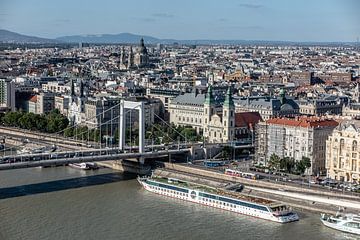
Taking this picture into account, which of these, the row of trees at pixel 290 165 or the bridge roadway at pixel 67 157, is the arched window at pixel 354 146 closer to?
the row of trees at pixel 290 165

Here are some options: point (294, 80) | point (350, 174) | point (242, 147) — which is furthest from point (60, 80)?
point (350, 174)

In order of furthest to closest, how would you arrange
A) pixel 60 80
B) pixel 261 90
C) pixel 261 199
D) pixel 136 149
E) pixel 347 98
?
1. pixel 60 80
2. pixel 261 90
3. pixel 347 98
4. pixel 136 149
5. pixel 261 199

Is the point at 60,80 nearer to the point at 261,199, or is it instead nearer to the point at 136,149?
the point at 136,149

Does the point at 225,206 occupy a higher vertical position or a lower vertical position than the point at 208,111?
lower

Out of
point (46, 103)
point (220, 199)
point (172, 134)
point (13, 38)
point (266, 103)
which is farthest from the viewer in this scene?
point (13, 38)

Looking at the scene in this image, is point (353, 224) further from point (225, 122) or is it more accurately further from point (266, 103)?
point (266, 103)

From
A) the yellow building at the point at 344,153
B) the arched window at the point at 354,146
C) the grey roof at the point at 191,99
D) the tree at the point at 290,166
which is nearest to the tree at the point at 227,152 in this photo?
the tree at the point at 290,166

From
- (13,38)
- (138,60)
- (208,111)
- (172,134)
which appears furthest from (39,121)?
(13,38)
